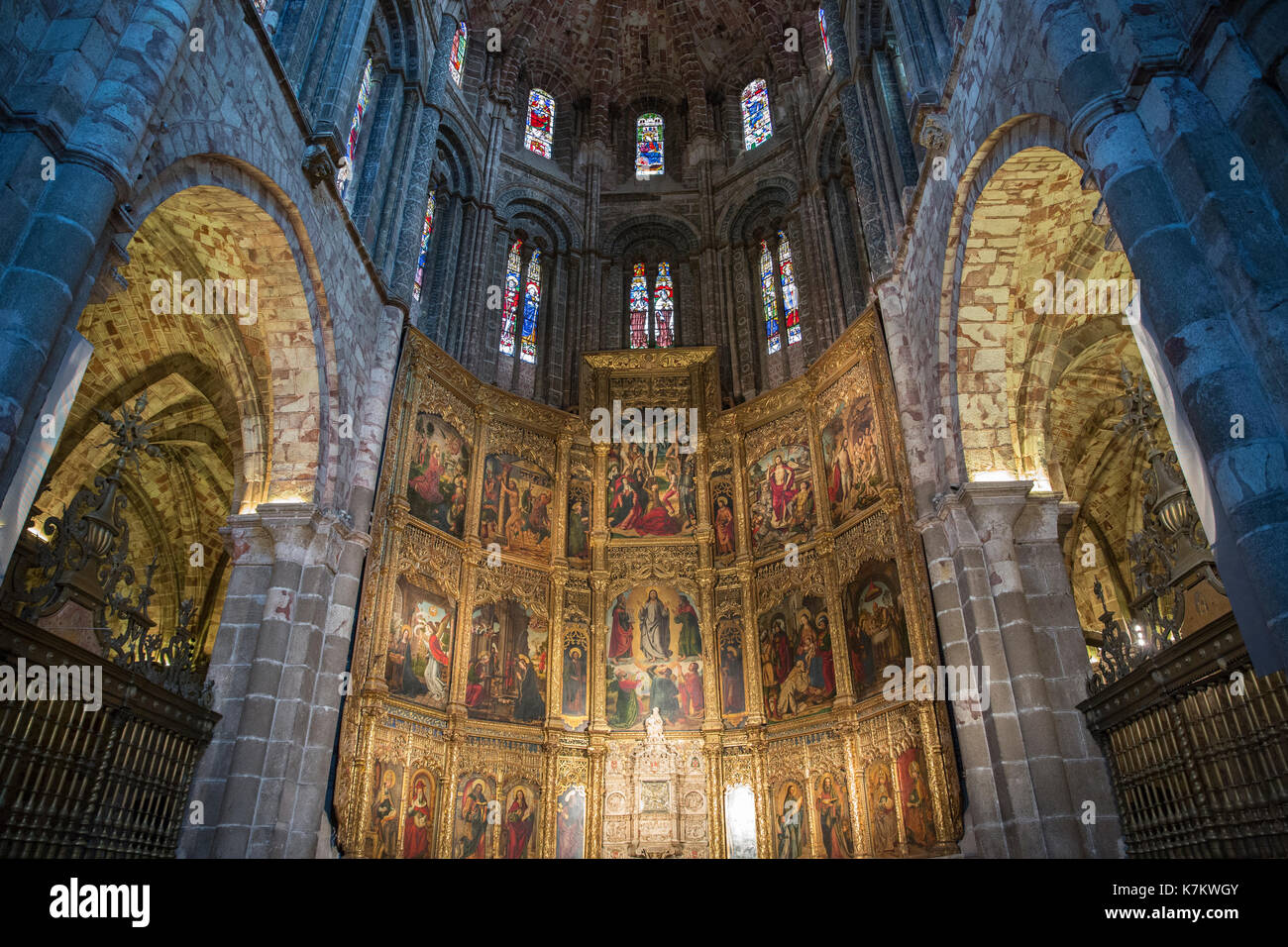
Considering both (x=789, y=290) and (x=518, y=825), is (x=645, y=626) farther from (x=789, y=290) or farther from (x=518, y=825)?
(x=789, y=290)

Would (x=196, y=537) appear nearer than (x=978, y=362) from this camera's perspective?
No

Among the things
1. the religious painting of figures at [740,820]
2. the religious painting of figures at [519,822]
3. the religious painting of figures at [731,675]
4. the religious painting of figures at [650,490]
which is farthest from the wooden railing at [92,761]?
the religious painting of figures at [650,490]

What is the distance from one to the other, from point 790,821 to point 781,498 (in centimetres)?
609

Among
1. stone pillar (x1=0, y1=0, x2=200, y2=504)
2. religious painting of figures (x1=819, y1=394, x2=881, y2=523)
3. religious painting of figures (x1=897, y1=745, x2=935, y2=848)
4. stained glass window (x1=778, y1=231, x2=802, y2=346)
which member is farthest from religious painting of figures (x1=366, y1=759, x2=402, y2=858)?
stained glass window (x1=778, y1=231, x2=802, y2=346)

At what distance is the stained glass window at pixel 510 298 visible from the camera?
806 inches

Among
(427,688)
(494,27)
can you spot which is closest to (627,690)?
(427,688)

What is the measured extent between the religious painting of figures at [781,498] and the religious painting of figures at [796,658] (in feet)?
4.24

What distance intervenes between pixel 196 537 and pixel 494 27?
51.6 feet

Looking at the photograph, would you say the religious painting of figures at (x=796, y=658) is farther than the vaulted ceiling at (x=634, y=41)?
No

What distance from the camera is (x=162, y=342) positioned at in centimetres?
1341

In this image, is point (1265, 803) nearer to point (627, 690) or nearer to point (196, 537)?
point (627, 690)

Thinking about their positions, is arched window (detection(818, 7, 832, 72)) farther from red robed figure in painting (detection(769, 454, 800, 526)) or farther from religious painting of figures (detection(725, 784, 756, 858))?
religious painting of figures (detection(725, 784, 756, 858))

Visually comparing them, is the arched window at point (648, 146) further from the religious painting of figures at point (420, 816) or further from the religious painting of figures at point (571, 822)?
the religious painting of figures at point (420, 816)

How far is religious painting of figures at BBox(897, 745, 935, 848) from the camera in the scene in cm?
1161
